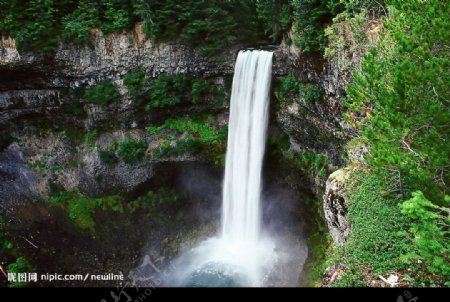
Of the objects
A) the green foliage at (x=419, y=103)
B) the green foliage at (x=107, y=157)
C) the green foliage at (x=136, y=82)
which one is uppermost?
the green foliage at (x=419, y=103)

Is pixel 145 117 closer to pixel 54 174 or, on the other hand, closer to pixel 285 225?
pixel 54 174

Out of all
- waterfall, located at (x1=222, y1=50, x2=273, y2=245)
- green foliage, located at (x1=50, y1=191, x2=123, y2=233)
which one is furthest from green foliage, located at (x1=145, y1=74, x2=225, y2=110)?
green foliage, located at (x1=50, y1=191, x2=123, y2=233)

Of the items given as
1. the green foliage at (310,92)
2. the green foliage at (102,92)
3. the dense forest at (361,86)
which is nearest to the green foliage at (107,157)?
the dense forest at (361,86)

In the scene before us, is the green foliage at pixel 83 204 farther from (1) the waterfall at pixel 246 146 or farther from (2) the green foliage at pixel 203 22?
(2) the green foliage at pixel 203 22

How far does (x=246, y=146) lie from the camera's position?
18.2 meters

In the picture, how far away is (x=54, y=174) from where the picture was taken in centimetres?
1997

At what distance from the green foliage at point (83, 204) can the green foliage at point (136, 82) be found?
6.15 metres

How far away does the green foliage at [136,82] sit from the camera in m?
18.8

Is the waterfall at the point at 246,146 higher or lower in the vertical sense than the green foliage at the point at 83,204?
higher

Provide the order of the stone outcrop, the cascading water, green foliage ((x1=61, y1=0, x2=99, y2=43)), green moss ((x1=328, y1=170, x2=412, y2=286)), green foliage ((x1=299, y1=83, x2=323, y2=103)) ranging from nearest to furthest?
green moss ((x1=328, y1=170, x2=412, y2=286)) → the stone outcrop → green foliage ((x1=299, y1=83, x2=323, y2=103)) → the cascading water → green foliage ((x1=61, y1=0, x2=99, y2=43))

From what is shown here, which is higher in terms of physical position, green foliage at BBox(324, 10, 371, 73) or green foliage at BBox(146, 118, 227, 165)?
green foliage at BBox(324, 10, 371, 73)

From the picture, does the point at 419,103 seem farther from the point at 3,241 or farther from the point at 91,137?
the point at 3,241

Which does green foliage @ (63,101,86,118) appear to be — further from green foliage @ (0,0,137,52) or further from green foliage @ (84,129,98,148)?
green foliage @ (0,0,137,52)

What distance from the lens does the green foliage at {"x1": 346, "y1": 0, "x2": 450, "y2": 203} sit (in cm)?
643
